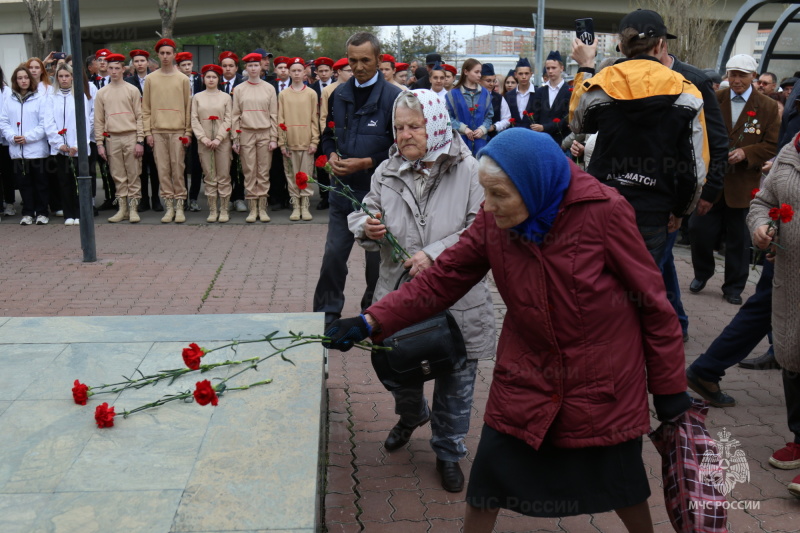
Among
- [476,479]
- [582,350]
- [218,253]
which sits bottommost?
[218,253]

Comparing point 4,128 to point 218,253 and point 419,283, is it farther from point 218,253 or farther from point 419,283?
point 419,283

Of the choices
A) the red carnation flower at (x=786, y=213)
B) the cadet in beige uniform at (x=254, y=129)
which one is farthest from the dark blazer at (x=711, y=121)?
the cadet in beige uniform at (x=254, y=129)

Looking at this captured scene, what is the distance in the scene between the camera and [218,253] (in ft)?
35.8

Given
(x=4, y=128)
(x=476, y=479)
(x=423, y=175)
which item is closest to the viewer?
(x=476, y=479)

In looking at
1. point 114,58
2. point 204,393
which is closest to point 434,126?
point 204,393

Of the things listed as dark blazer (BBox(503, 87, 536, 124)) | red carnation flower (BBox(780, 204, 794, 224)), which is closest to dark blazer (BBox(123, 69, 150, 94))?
dark blazer (BBox(503, 87, 536, 124))

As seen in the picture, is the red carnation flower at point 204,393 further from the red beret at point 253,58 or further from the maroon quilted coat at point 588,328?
the red beret at point 253,58

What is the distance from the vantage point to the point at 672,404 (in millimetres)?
3219

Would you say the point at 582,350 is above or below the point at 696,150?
below

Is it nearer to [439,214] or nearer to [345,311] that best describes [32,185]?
[345,311]

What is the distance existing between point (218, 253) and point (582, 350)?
8270 mm

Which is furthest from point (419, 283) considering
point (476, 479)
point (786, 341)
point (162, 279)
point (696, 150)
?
point (162, 279)

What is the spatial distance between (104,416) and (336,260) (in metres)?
Answer: 3.16

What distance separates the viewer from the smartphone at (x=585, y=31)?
6031 millimetres
